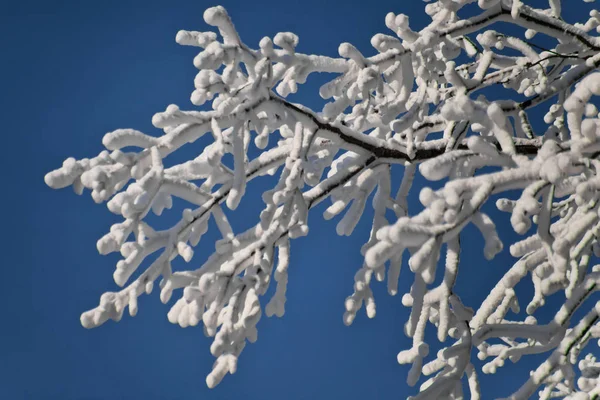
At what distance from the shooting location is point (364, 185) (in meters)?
2.98

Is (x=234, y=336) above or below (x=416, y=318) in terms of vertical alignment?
above

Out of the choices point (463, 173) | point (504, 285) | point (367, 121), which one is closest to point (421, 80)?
point (367, 121)

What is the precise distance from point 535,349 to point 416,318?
526mm

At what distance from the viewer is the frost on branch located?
1.98 meters

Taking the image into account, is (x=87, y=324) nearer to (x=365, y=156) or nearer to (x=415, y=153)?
(x=365, y=156)

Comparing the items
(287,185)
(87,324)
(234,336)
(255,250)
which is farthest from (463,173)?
(87,324)

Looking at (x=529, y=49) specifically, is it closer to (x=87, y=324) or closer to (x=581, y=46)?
(x=581, y=46)

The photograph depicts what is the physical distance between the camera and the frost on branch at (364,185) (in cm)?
198

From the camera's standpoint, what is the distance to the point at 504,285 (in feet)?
7.82

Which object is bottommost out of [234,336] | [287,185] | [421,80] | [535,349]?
[535,349]

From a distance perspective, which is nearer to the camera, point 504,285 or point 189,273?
point 504,285

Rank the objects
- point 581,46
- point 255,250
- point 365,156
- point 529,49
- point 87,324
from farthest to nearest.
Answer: point 529,49 → point 581,46 → point 365,156 → point 255,250 → point 87,324

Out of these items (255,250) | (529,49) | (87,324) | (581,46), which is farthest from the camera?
(529,49)

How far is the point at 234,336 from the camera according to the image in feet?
7.86
